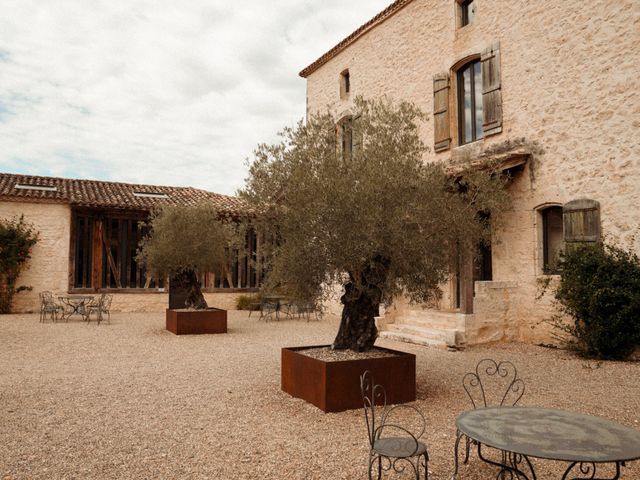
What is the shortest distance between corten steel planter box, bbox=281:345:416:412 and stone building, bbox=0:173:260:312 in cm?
929

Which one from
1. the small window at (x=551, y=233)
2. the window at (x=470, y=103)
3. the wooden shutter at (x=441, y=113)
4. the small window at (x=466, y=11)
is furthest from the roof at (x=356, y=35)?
the small window at (x=551, y=233)

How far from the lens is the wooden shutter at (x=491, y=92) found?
32.3ft

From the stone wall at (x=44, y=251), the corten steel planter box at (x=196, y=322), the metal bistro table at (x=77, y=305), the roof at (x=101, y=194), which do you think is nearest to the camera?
the corten steel planter box at (x=196, y=322)

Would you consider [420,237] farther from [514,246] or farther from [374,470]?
[514,246]

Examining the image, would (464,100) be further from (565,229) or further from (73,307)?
(73,307)

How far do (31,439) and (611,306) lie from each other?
7463 mm

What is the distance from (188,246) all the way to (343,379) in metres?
6.68

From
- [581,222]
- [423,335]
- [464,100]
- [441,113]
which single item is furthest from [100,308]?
[581,222]

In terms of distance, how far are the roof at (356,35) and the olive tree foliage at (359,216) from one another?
25.4 feet

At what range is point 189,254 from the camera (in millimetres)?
10672

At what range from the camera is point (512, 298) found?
930 centimetres

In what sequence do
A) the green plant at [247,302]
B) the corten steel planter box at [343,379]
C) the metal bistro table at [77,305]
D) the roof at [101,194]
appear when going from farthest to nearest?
1. the green plant at [247,302]
2. the roof at [101,194]
3. the metal bistro table at [77,305]
4. the corten steel planter box at [343,379]

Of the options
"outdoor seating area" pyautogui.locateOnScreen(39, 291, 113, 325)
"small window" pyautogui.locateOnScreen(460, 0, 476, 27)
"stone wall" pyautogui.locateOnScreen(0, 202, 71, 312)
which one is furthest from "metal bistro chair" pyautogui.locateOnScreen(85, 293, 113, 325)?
"small window" pyautogui.locateOnScreen(460, 0, 476, 27)

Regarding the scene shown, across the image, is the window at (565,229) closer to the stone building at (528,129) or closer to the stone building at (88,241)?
the stone building at (528,129)
